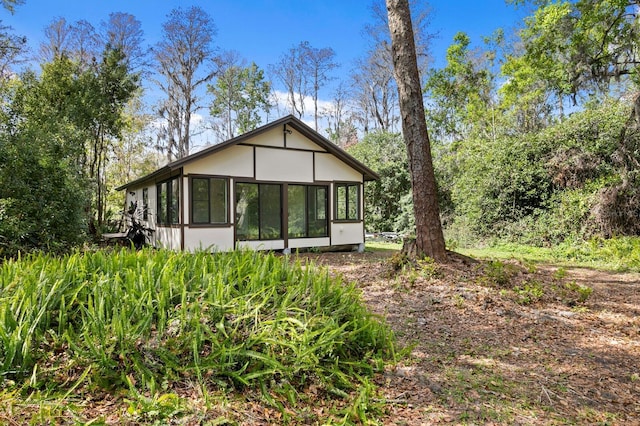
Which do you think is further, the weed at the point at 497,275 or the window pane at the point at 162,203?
the window pane at the point at 162,203

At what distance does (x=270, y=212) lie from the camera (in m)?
10.9

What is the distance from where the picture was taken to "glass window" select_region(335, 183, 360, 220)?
12125 mm

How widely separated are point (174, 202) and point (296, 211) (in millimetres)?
3301

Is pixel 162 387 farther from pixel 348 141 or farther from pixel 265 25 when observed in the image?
pixel 348 141

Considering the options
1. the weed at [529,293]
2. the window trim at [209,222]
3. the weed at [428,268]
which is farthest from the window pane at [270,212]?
the weed at [529,293]

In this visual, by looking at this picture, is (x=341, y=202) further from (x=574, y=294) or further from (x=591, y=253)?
(x=574, y=294)

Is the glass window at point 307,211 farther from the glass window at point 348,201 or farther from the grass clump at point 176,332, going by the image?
the grass clump at point 176,332

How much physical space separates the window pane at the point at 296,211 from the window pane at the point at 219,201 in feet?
6.06

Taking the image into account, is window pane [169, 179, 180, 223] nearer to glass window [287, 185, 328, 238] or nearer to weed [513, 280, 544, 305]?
glass window [287, 185, 328, 238]

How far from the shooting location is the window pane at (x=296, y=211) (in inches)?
440

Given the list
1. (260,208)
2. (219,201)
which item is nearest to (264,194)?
(260,208)

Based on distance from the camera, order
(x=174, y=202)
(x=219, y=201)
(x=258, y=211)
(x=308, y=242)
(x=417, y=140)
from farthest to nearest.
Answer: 1. (x=308, y=242)
2. (x=258, y=211)
3. (x=174, y=202)
4. (x=219, y=201)
5. (x=417, y=140)

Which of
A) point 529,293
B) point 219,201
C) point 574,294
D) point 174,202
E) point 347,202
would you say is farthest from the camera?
point 347,202

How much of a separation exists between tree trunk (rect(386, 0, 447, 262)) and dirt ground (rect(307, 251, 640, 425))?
0.46 meters
